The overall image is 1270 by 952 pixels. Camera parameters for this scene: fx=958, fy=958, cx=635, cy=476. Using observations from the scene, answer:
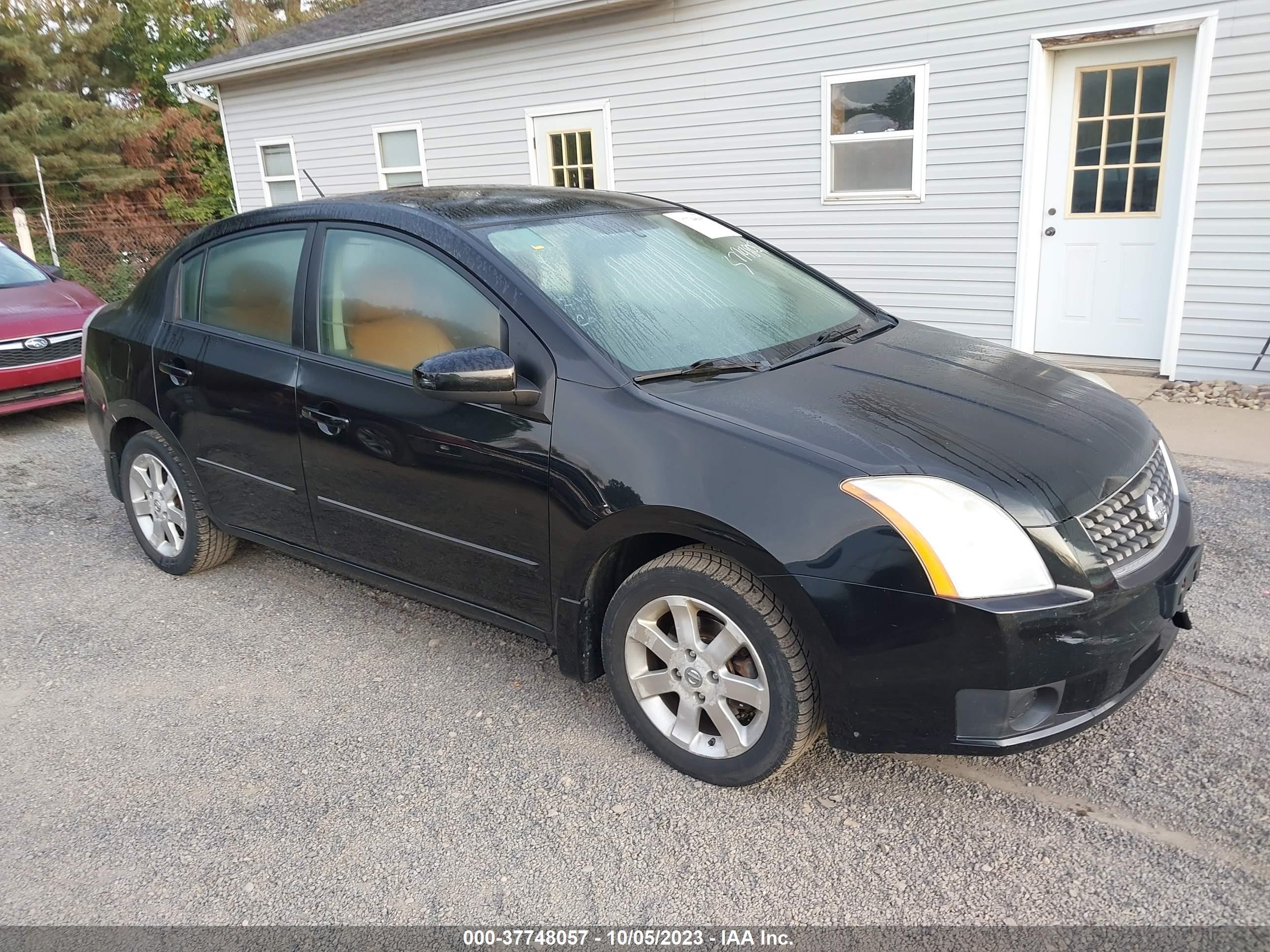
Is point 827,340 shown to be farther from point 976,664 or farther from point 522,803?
point 522,803

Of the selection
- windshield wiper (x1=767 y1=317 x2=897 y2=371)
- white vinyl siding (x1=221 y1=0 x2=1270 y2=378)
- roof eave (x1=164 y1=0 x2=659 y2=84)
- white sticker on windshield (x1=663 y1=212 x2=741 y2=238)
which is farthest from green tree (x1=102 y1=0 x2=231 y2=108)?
windshield wiper (x1=767 y1=317 x2=897 y2=371)

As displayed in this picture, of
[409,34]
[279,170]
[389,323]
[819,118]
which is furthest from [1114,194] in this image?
[279,170]

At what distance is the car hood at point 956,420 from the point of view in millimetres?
2426

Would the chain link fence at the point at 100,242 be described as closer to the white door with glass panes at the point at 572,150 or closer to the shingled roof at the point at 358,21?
the shingled roof at the point at 358,21

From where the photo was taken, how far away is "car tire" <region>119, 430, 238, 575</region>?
13.8 ft

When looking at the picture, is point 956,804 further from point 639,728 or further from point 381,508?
point 381,508

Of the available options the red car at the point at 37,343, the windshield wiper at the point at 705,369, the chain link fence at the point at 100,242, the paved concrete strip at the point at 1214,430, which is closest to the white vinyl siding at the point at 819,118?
the paved concrete strip at the point at 1214,430

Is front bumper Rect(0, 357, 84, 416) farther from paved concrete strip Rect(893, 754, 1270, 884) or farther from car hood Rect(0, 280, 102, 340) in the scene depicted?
paved concrete strip Rect(893, 754, 1270, 884)

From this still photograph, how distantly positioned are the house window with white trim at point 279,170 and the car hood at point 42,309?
19.0 ft

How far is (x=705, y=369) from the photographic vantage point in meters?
2.92

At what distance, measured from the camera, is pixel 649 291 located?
3.23 metres

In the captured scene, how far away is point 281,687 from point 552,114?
27.4 ft

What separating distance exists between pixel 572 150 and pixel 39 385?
5744 mm

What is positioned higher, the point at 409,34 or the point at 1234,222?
the point at 409,34
